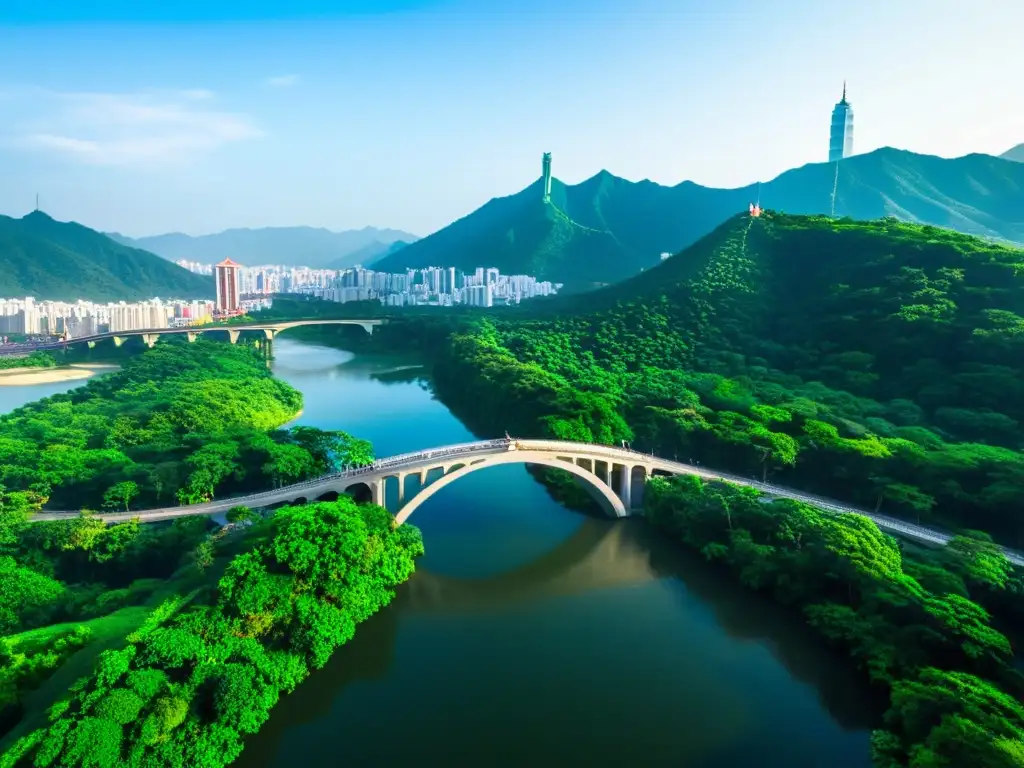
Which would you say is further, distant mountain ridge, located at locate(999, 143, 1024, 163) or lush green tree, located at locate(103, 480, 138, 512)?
distant mountain ridge, located at locate(999, 143, 1024, 163)

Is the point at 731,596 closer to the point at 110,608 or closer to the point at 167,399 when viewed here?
the point at 110,608

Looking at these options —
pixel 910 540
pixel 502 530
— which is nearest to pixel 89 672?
pixel 502 530

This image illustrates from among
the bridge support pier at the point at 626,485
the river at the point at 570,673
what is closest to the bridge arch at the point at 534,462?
the bridge support pier at the point at 626,485

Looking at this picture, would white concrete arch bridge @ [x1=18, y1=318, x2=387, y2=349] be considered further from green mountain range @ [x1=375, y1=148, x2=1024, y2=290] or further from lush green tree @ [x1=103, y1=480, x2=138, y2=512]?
lush green tree @ [x1=103, y1=480, x2=138, y2=512]

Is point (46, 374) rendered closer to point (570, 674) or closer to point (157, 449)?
point (157, 449)

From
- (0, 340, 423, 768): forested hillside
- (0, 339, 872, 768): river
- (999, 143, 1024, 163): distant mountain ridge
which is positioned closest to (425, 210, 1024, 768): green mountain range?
(0, 339, 872, 768): river

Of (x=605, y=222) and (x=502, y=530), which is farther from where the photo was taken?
(x=605, y=222)
